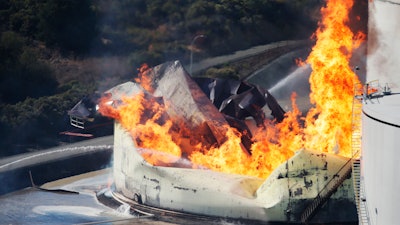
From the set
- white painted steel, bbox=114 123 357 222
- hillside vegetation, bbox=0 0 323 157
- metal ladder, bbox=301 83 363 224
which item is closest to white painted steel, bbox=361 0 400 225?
metal ladder, bbox=301 83 363 224

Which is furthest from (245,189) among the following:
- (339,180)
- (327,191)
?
(339,180)

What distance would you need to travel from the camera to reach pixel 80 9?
86500mm

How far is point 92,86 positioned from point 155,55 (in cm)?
758

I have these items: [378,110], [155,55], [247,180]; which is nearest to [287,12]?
[155,55]

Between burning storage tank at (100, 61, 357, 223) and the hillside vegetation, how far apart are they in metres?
22.5

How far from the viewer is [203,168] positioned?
50938 mm

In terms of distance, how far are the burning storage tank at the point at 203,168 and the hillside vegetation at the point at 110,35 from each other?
2254cm

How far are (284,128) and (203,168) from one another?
570cm

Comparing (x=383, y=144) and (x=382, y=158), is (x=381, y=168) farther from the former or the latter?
(x=383, y=144)

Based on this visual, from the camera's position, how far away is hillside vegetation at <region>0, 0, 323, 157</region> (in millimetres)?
81750

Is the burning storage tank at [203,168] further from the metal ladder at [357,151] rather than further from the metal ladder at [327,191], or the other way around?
the metal ladder at [357,151]

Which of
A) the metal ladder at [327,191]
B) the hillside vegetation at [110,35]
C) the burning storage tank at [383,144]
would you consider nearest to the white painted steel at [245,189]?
the metal ladder at [327,191]

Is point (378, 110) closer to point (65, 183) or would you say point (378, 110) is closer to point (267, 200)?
point (267, 200)

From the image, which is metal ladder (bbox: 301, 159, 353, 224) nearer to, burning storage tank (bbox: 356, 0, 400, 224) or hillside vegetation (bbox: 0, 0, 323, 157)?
burning storage tank (bbox: 356, 0, 400, 224)
